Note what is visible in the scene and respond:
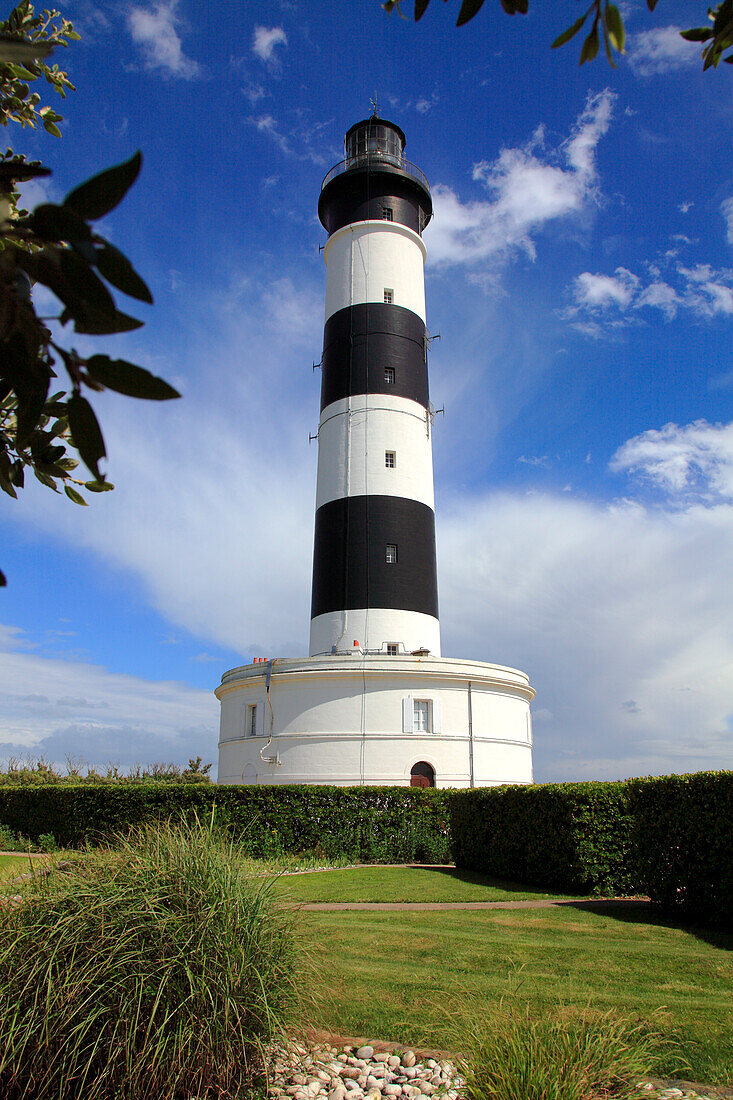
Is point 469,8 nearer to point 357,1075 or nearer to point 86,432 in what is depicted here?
point 86,432

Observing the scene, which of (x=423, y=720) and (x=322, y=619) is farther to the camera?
(x=322, y=619)

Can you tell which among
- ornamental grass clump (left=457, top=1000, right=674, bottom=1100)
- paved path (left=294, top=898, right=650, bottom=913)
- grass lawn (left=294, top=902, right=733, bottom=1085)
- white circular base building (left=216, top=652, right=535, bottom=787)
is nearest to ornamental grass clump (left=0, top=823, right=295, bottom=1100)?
grass lawn (left=294, top=902, right=733, bottom=1085)

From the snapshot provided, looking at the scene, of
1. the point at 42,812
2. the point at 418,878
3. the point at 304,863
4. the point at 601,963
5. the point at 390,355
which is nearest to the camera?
the point at 601,963

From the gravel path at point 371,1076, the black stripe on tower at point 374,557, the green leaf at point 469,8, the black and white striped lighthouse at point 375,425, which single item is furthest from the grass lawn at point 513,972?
the black stripe on tower at point 374,557

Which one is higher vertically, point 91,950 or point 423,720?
point 423,720

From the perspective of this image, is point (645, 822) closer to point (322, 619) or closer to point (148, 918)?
point (148, 918)

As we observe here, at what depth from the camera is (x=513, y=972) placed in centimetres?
645

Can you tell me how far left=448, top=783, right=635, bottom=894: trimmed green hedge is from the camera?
37.7 ft

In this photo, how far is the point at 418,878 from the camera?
13.1 metres

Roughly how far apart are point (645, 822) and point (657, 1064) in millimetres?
5926

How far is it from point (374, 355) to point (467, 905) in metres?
18.5

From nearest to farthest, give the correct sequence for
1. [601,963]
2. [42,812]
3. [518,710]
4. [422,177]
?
[601,963], [42,812], [518,710], [422,177]

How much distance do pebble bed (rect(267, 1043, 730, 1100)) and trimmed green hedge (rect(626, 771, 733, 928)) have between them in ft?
16.9

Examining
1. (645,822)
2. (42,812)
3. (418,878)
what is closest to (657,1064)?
(645,822)
